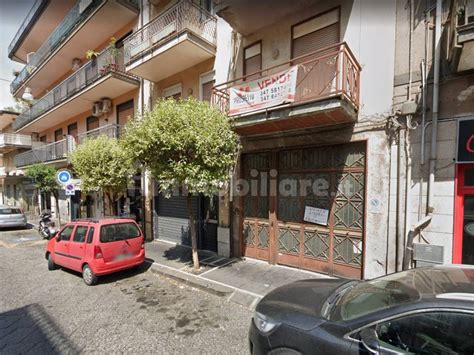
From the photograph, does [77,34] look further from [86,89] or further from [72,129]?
[72,129]

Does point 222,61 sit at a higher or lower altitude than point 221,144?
higher

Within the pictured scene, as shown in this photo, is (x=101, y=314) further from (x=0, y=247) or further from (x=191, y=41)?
(x=0, y=247)

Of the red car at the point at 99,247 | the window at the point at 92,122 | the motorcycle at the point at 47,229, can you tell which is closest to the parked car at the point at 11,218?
the motorcycle at the point at 47,229

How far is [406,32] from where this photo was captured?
15.4 feet

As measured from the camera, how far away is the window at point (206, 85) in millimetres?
8039

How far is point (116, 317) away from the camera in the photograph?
13.6ft

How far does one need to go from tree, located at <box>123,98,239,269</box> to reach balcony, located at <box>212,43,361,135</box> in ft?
2.27

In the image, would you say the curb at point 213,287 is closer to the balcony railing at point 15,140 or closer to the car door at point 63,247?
the car door at point 63,247

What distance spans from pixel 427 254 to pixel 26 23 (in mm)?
23159

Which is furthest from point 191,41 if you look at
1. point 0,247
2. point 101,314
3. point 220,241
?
point 0,247

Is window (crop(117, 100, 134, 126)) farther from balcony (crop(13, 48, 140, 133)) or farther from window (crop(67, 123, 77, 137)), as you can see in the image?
window (crop(67, 123, 77, 137))

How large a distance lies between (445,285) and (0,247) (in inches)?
537

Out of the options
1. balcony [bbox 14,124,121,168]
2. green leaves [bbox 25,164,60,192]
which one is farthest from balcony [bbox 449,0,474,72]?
green leaves [bbox 25,164,60,192]

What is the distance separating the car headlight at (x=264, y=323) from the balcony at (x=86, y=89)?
10.4 m
